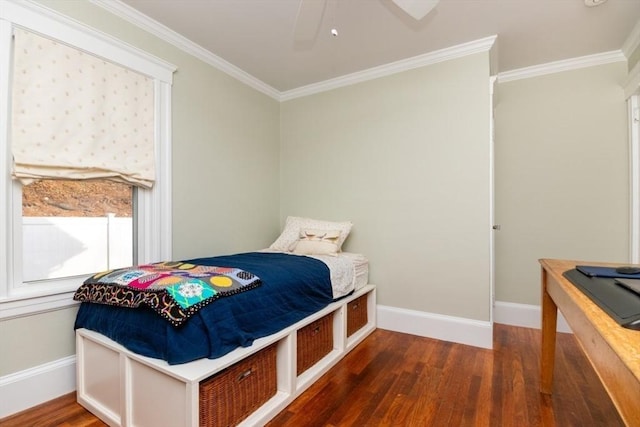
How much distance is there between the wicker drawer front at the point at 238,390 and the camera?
50.5 inches

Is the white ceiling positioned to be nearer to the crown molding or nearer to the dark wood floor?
the crown molding

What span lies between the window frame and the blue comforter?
28 cm

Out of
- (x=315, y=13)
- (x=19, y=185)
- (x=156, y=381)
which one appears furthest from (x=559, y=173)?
(x=19, y=185)

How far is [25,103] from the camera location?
5.45 feet

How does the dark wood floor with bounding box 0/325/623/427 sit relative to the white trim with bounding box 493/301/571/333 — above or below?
below

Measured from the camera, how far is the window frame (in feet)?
5.27

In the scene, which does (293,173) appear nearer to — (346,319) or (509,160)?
(346,319)

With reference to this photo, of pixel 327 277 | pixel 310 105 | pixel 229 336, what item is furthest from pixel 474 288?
pixel 310 105

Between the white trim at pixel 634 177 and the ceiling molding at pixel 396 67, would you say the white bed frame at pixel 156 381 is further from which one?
the white trim at pixel 634 177

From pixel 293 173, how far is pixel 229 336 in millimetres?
2344

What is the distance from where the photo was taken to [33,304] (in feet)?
5.56

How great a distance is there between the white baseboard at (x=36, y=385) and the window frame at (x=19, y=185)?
33 centimetres

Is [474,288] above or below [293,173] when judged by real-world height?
below

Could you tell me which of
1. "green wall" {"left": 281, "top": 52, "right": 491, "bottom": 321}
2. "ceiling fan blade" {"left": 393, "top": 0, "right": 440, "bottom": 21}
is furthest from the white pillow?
"ceiling fan blade" {"left": 393, "top": 0, "right": 440, "bottom": 21}
